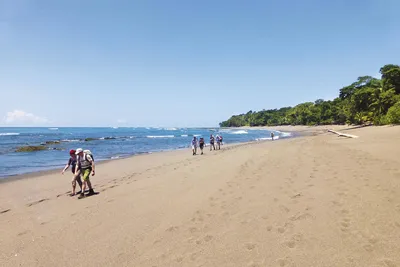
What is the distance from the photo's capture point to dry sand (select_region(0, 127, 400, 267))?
15.2 ft

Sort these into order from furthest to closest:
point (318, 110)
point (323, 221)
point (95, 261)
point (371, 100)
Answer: point (318, 110) < point (371, 100) < point (323, 221) < point (95, 261)

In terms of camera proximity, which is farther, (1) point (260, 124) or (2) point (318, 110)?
(1) point (260, 124)

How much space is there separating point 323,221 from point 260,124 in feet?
624

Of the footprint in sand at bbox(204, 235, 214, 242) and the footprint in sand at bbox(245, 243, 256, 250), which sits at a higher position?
the footprint in sand at bbox(245, 243, 256, 250)

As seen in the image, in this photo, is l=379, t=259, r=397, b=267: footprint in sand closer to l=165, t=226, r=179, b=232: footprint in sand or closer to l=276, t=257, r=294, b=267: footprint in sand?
l=276, t=257, r=294, b=267: footprint in sand

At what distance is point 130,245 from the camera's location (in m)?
5.36

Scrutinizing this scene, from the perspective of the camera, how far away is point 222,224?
6.05 metres

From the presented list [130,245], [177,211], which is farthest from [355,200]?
[130,245]

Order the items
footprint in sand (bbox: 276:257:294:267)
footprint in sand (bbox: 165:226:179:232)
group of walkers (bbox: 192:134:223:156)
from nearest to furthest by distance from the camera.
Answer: footprint in sand (bbox: 276:257:294:267)
footprint in sand (bbox: 165:226:179:232)
group of walkers (bbox: 192:134:223:156)

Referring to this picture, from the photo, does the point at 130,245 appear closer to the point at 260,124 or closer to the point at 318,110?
the point at 318,110

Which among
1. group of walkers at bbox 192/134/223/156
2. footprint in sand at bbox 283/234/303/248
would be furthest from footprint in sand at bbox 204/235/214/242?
group of walkers at bbox 192/134/223/156

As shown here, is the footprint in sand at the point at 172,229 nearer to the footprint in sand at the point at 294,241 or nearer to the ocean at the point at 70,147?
the footprint in sand at the point at 294,241

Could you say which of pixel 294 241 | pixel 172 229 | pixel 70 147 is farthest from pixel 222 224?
pixel 70 147

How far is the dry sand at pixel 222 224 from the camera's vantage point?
4629 millimetres
